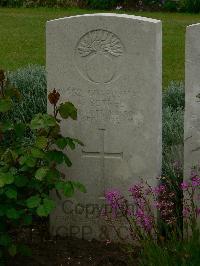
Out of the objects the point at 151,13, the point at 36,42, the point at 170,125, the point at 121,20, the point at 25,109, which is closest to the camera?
the point at 121,20

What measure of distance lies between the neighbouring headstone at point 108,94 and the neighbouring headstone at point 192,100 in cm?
18

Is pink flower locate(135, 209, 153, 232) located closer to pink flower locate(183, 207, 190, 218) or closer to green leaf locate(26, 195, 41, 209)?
pink flower locate(183, 207, 190, 218)

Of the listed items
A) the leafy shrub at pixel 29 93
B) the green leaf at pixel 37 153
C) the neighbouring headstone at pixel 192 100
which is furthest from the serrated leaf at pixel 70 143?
the leafy shrub at pixel 29 93

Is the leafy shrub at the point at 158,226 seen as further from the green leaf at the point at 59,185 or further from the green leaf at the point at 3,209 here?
the green leaf at the point at 3,209

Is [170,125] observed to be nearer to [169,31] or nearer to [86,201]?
[86,201]

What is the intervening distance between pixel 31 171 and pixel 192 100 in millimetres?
1070

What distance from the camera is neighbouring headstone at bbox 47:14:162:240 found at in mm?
4816

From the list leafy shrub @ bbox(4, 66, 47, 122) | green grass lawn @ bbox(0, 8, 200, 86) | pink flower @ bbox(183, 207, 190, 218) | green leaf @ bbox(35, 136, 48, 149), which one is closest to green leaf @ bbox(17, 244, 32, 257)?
green leaf @ bbox(35, 136, 48, 149)

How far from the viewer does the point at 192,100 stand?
4.82 metres

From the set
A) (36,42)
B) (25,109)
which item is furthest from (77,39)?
(36,42)

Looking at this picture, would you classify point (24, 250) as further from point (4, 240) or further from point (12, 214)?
point (12, 214)

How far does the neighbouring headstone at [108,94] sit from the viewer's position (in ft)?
15.8

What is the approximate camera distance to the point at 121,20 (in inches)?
189

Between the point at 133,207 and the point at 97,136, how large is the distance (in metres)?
0.51
